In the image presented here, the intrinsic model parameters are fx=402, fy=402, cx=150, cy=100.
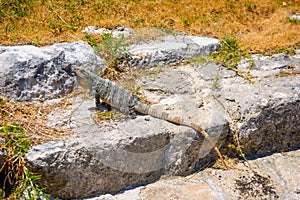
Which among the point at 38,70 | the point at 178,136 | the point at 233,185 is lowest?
the point at 233,185

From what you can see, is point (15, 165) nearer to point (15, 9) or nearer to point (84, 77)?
point (84, 77)

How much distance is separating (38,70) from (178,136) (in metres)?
1.61

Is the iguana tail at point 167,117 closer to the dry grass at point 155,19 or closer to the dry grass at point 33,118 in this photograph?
the dry grass at point 33,118

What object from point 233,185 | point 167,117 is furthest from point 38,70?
point 233,185

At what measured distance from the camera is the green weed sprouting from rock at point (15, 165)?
3.24 meters

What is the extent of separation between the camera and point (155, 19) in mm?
6047

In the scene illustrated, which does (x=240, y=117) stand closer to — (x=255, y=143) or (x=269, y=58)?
(x=255, y=143)

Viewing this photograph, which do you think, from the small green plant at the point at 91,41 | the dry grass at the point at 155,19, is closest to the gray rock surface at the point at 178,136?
the small green plant at the point at 91,41

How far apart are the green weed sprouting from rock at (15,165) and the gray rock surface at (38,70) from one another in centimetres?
72

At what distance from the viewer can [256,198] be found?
3859 millimetres

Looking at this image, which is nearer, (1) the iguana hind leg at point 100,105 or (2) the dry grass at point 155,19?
(1) the iguana hind leg at point 100,105

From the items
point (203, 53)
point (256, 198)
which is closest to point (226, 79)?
point (203, 53)

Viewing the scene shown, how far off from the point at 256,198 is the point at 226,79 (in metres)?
1.52

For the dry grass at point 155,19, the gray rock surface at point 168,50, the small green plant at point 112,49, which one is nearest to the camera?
the small green plant at point 112,49
